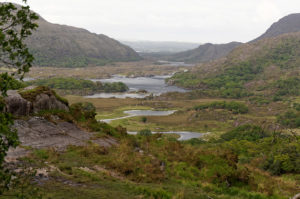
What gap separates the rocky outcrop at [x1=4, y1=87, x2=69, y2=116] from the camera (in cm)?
3036

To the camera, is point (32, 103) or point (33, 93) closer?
point (32, 103)

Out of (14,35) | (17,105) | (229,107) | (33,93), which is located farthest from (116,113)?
(14,35)

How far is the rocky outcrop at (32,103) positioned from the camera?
3036 centimetres

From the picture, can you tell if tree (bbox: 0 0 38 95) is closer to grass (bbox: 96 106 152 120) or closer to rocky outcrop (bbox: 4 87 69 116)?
rocky outcrop (bbox: 4 87 69 116)

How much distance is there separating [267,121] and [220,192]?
143m

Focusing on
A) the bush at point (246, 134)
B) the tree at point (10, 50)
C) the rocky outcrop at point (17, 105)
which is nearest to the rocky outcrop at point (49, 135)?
the rocky outcrop at point (17, 105)

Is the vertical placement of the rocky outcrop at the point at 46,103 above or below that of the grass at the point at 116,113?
above

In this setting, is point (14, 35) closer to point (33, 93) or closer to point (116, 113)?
point (33, 93)

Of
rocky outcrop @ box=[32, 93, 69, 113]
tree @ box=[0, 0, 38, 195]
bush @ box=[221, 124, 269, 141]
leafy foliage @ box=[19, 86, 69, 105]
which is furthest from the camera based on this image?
bush @ box=[221, 124, 269, 141]

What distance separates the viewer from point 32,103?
32594mm

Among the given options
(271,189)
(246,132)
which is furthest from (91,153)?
(246,132)

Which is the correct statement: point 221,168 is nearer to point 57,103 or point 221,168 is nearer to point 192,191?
point 192,191

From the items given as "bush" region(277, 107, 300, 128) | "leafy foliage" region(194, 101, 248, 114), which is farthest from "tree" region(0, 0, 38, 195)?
"leafy foliage" region(194, 101, 248, 114)

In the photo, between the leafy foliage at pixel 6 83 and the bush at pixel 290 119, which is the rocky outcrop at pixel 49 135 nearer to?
the leafy foliage at pixel 6 83
